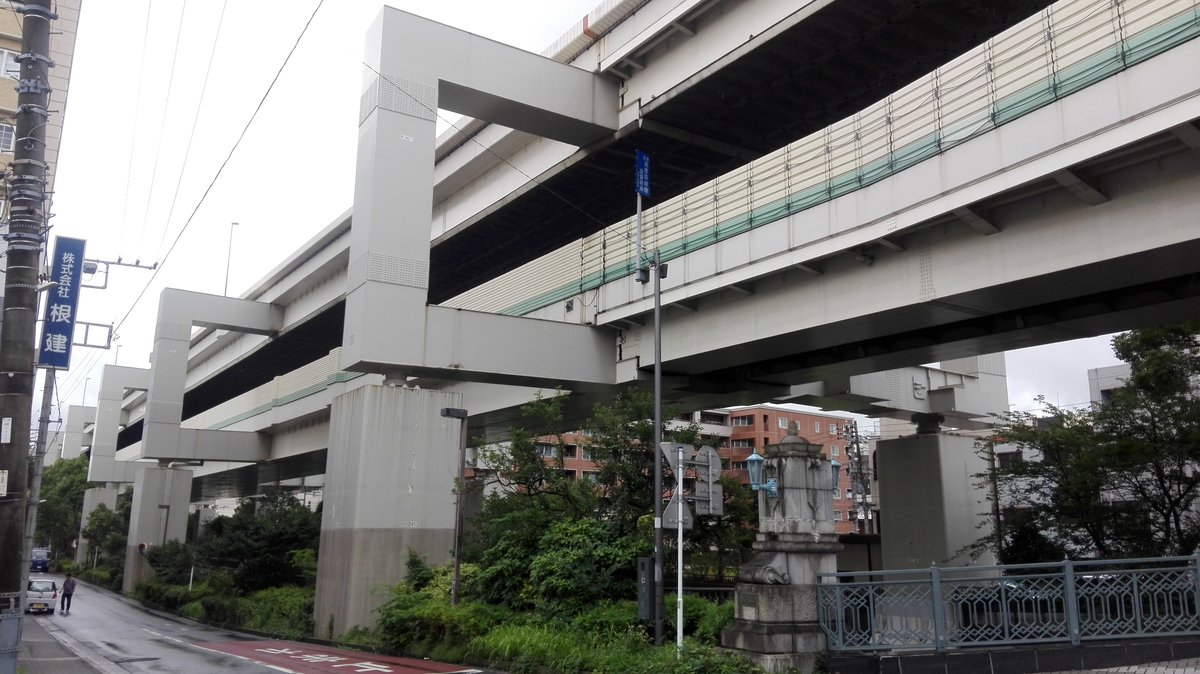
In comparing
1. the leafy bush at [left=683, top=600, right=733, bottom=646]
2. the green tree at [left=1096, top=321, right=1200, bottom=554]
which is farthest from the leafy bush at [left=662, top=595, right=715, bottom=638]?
the green tree at [left=1096, top=321, right=1200, bottom=554]

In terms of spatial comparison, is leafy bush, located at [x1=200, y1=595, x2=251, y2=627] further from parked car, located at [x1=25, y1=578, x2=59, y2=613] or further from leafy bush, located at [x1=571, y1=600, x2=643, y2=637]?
leafy bush, located at [x1=571, y1=600, x2=643, y2=637]

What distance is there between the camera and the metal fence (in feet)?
39.6

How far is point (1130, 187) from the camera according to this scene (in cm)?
1387

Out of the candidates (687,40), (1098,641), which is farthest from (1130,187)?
(687,40)

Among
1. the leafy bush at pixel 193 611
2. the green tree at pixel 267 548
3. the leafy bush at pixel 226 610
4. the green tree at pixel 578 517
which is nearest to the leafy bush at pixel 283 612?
the leafy bush at pixel 226 610

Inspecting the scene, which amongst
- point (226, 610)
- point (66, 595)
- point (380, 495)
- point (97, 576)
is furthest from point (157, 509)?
point (380, 495)

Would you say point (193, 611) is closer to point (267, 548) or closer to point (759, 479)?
point (267, 548)

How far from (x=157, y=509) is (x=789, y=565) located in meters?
45.6

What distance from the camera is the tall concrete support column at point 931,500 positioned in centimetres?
2831

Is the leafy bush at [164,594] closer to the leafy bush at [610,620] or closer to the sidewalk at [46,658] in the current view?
the sidewalk at [46,658]

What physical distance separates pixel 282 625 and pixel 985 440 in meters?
22.4

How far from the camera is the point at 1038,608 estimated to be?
40.1 ft

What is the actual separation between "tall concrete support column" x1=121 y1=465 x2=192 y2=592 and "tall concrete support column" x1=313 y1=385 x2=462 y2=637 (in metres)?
32.0

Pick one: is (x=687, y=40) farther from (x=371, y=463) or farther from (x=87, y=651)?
(x=87, y=651)
